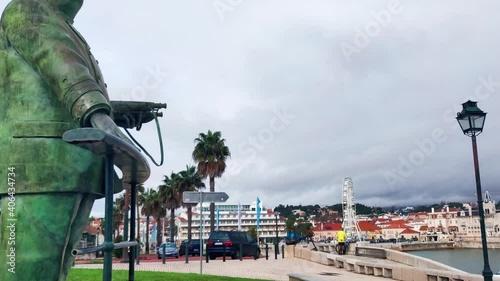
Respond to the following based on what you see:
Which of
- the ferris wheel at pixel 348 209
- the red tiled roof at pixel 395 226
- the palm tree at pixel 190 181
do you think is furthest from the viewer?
the red tiled roof at pixel 395 226

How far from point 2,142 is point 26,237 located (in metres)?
0.60

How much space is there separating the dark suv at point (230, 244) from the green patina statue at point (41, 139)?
20261 millimetres

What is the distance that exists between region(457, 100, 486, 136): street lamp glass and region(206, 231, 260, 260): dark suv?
14958 mm

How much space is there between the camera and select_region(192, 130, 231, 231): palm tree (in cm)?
4006

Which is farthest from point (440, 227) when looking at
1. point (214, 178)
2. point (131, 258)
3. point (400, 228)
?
point (131, 258)

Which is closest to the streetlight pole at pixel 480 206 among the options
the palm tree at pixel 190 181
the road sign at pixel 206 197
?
the road sign at pixel 206 197

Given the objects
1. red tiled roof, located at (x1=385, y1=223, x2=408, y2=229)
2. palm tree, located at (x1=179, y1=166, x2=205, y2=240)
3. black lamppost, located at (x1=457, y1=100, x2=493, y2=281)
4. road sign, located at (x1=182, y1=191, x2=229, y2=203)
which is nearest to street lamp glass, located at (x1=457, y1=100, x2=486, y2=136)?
black lamppost, located at (x1=457, y1=100, x2=493, y2=281)

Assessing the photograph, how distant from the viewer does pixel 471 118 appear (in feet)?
31.0

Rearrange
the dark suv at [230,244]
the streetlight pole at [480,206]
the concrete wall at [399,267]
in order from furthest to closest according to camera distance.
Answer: the dark suv at [230,244], the concrete wall at [399,267], the streetlight pole at [480,206]

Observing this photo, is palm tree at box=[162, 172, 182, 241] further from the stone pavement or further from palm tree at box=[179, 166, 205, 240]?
the stone pavement

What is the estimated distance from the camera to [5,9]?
115 inches

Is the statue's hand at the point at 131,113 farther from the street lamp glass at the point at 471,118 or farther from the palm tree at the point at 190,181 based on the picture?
the palm tree at the point at 190,181

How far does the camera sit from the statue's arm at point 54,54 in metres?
2.62

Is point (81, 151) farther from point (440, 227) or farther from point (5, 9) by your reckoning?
point (440, 227)
